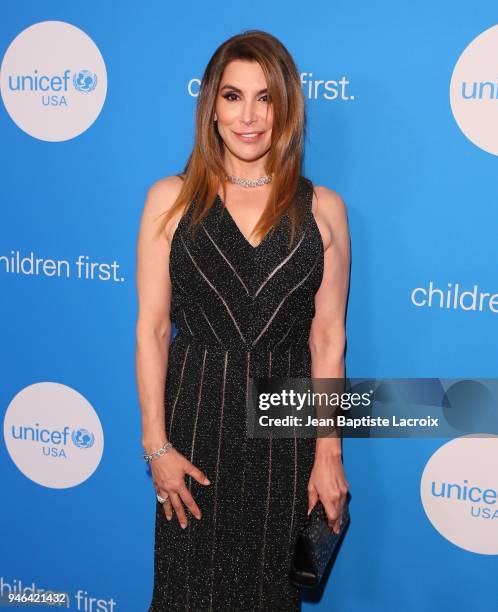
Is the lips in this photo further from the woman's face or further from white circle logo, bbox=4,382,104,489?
white circle logo, bbox=4,382,104,489

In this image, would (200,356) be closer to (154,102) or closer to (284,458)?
(284,458)

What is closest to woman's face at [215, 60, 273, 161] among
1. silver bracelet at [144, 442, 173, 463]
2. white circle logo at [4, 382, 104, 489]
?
silver bracelet at [144, 442, 173, 463]

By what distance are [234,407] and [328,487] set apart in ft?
1.18

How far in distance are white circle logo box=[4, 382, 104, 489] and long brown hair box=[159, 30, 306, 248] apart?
3.16 feet

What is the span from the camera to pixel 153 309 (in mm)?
2125

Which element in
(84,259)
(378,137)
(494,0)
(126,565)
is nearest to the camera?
(494,0)

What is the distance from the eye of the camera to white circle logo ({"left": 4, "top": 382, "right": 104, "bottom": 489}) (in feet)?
8.98

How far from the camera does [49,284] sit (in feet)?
8.75

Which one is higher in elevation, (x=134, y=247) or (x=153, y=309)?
(x=134, y=247)

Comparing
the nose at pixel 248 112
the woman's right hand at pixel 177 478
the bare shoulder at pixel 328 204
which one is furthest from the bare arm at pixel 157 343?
the bare shoulder at pixel 328 204

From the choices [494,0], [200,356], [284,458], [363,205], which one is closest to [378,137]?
[363,205]

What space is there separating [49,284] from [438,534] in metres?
1.55

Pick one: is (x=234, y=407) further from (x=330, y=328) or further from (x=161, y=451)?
(x=330, y=328)

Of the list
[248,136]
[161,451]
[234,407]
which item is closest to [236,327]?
[234,407]
